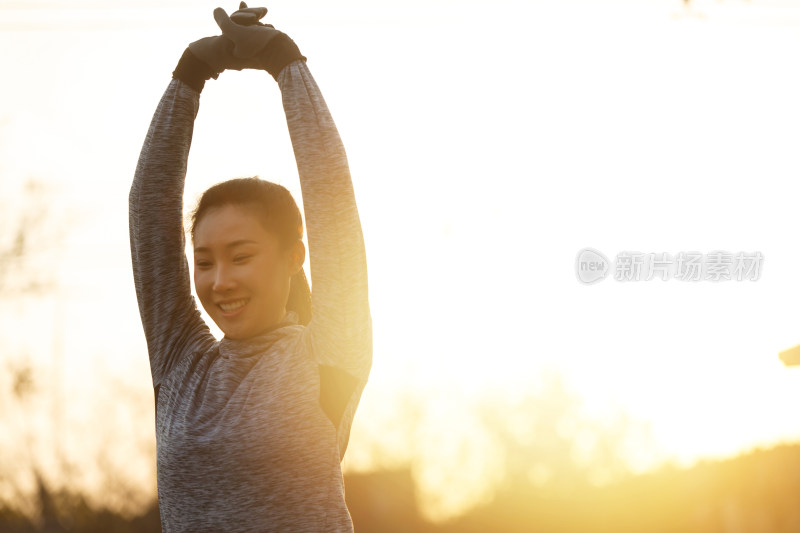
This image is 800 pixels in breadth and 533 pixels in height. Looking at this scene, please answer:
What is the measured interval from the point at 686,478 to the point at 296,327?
61.8 feet

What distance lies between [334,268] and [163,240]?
1.80 feet

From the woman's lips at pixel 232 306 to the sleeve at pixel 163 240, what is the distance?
22 cm

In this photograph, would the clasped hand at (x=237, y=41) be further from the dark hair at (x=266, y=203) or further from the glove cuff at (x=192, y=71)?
the dark hair at (x=266, y=203)

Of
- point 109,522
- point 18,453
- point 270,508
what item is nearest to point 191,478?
point 270,508

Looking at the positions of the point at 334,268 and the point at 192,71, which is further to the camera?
the point at 192,71

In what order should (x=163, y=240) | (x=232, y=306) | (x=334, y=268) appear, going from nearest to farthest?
(x=334, y=268) < (x=232, y=306) < (x=163, y=240)

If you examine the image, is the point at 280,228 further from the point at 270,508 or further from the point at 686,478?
the point at 686,478

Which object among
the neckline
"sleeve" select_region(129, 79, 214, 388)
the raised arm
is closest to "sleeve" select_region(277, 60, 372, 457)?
the raised arm

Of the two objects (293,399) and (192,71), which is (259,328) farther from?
(192,71)

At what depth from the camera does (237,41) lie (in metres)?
2.00

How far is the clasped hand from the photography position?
1.99 m

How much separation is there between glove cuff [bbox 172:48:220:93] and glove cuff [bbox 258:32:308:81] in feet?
0.82

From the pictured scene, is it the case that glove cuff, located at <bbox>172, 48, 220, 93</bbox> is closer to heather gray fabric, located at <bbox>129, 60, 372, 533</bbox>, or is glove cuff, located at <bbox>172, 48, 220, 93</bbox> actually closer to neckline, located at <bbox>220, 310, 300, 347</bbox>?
heather gray fabric, located at <bbox>129, 60, 372, 533</bbox>

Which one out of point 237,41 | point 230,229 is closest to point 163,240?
point 230,229
